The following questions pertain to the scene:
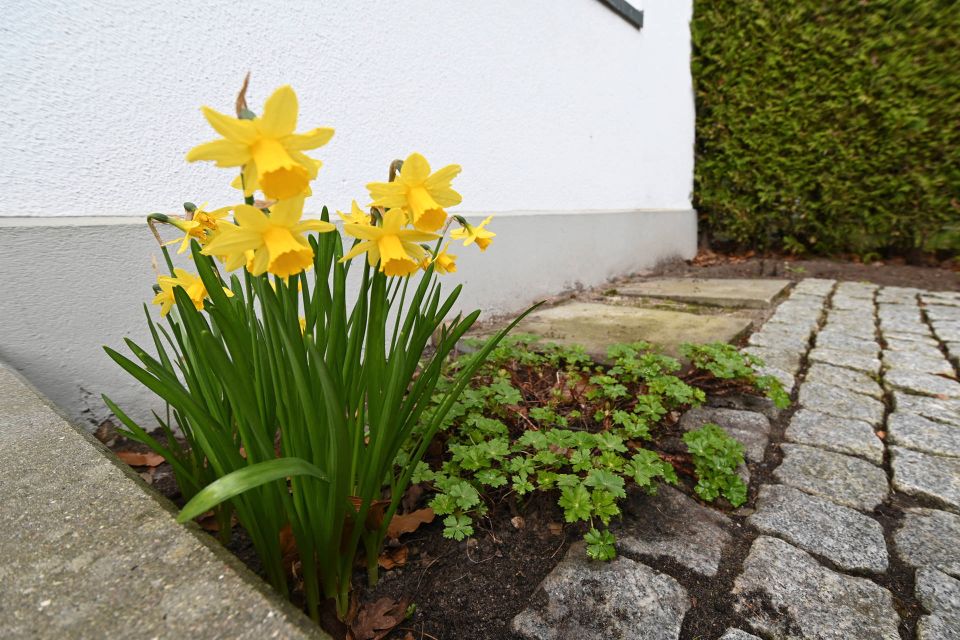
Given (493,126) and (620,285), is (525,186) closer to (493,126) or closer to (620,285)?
(493,126)

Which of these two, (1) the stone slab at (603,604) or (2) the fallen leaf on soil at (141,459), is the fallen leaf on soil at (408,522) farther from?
(2) the fallen leaf on soil at (141,459)

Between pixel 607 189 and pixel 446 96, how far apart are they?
2.17 meters

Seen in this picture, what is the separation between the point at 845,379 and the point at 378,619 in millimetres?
2231

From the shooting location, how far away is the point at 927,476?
1.44 meters

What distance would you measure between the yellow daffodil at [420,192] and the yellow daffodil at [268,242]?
12 centimetres

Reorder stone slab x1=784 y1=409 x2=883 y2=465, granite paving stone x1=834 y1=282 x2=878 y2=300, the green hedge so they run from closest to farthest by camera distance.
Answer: stone slab x1=784 y1=409 x2=883 y2=465
granite paving stone x1=834 y1=282 x2=878 y2=300
the green hedge

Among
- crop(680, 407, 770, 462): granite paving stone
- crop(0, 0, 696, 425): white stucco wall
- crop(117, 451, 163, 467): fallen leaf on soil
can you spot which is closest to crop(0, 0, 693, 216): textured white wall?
crop(0, 0, 696, 425): white stucco wall

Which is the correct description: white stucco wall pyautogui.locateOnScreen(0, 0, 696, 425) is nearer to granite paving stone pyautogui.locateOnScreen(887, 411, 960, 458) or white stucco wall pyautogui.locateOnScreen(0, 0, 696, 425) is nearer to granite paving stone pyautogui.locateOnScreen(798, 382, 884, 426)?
granite paving stone pyautogui.locateOnScreen(798, 382, 884, 426)

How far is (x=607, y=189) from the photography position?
14.7 feet

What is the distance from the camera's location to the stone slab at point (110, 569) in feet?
1.74

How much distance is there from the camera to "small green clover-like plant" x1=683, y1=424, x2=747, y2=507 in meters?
1.32

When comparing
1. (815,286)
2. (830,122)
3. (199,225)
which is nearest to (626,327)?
(199,225)

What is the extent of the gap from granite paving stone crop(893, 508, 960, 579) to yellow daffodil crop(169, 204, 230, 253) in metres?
1.63

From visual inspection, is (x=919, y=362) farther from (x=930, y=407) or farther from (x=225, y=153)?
(x=225, y=153)
